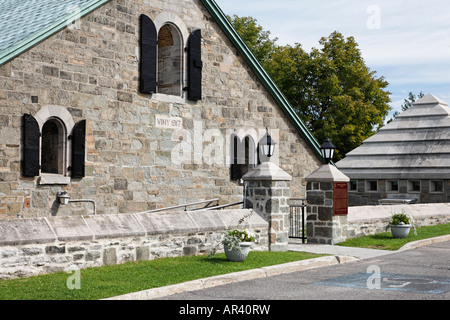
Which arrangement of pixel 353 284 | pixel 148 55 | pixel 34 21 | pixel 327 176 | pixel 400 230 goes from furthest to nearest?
pixel 400 230 → pixel 148 55 → pixel 327 176 → pixel 34 21 → pixel 353 284

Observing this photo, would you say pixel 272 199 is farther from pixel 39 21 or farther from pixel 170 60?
pixel 39 21

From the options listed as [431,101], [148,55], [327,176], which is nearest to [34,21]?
[148,55]

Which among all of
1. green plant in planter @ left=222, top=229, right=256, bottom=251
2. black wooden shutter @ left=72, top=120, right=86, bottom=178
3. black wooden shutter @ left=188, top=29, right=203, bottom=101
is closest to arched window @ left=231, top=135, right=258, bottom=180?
black wooden shutter @ left=188, top=29, right=203, bottom=101

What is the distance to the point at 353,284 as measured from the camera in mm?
9438

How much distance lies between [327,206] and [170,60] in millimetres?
6273

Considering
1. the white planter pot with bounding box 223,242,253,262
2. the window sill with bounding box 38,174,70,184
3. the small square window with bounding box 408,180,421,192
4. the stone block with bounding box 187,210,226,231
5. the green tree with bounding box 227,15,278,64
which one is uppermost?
the green tree with bounding box 227,15,278,64

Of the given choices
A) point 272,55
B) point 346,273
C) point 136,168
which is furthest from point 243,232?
point 272,55

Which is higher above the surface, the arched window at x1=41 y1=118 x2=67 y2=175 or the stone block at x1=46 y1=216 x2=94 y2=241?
the arched window at x1=41 y1=118 x2=67 y2=175

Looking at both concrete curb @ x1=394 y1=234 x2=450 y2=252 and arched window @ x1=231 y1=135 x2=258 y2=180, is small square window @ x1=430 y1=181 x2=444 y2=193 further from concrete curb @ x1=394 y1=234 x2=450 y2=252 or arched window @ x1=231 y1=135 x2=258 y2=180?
arched window @ x1=231 y1=135 x2=258 y2=180

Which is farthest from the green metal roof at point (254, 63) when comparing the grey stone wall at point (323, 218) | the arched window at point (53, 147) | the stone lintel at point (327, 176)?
the arched window at point (53, 147)

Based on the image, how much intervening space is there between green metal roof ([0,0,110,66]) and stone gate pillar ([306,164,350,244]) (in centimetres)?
725

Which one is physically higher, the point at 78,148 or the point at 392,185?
the point at 78,148

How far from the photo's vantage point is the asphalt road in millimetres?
8453
